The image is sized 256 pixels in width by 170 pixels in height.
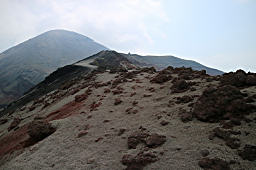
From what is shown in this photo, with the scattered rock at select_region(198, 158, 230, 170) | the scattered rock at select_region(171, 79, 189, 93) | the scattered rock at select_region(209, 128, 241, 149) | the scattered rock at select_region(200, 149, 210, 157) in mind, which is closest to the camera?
the scattered rock at select_region(198, 158, 230, 170)

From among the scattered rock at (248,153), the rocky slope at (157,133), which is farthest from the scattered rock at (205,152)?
the scattered rock at (248,153)

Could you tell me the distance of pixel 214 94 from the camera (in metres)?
12.2

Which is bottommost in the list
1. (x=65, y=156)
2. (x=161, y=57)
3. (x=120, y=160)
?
(x=65, y=156)

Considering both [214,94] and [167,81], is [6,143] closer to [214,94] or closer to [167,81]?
[167,81]

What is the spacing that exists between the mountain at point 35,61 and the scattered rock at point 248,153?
283 ft

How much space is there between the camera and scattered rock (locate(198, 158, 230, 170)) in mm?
7621

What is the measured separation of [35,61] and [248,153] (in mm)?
144769

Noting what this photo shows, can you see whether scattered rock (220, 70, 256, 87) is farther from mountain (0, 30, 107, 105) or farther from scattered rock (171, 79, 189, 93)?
mountain (0, 30, 107, 105)

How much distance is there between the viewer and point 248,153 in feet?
26.0

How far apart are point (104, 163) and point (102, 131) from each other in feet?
12.1

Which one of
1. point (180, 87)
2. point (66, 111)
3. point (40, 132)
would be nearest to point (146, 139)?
point (180, 87)

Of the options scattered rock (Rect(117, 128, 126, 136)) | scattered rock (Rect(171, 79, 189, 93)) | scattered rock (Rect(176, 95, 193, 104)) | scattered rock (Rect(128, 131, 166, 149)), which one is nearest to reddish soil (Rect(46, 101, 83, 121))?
scattered rock (Rect(117, 128, 126, 136))

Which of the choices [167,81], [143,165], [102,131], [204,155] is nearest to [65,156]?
[102,131]

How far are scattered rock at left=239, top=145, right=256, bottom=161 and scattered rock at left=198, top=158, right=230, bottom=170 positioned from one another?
800 millimetres
